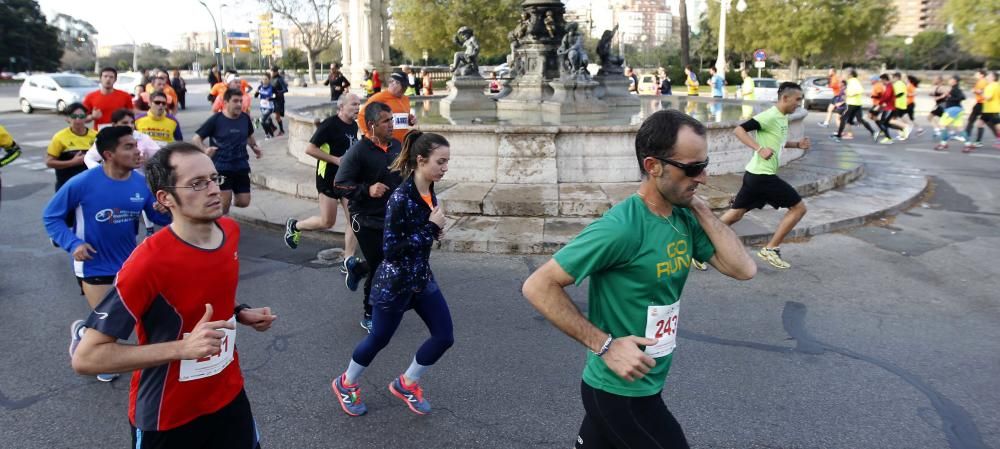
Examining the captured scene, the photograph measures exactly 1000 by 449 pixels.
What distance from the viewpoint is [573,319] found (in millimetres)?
2244

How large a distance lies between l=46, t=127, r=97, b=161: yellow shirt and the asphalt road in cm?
123

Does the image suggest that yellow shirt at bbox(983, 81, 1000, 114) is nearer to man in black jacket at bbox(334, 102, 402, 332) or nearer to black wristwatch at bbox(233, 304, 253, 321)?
man in black jacket at bbox(334, 102, 402, 332)

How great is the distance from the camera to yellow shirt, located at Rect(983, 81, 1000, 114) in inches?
598

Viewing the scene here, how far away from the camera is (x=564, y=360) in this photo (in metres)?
4.79

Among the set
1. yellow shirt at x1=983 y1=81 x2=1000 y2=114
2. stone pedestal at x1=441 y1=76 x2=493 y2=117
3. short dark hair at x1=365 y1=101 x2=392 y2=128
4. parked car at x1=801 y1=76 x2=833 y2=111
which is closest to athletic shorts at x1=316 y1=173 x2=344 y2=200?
short dark hair at x1=365 y1=101 x2=392 y2=128

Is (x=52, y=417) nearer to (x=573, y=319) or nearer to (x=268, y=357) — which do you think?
(x=268, y=357)

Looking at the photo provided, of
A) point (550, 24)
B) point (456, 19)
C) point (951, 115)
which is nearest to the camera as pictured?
point (951, 115)

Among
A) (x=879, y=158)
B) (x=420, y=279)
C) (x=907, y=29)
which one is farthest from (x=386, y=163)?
(x=907, y=29)

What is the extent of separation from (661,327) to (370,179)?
129 inches

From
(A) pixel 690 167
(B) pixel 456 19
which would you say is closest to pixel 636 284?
(A) pixel 690 167

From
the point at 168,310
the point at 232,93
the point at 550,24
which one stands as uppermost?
the point at 550,24

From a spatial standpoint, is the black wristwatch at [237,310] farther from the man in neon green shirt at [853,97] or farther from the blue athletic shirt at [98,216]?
the man in neon green shirt at [853,97]

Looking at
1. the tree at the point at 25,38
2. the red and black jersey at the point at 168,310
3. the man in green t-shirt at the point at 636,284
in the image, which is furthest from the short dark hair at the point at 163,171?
the tree at the point at 25,38

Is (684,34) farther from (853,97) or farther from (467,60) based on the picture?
(467,60)
